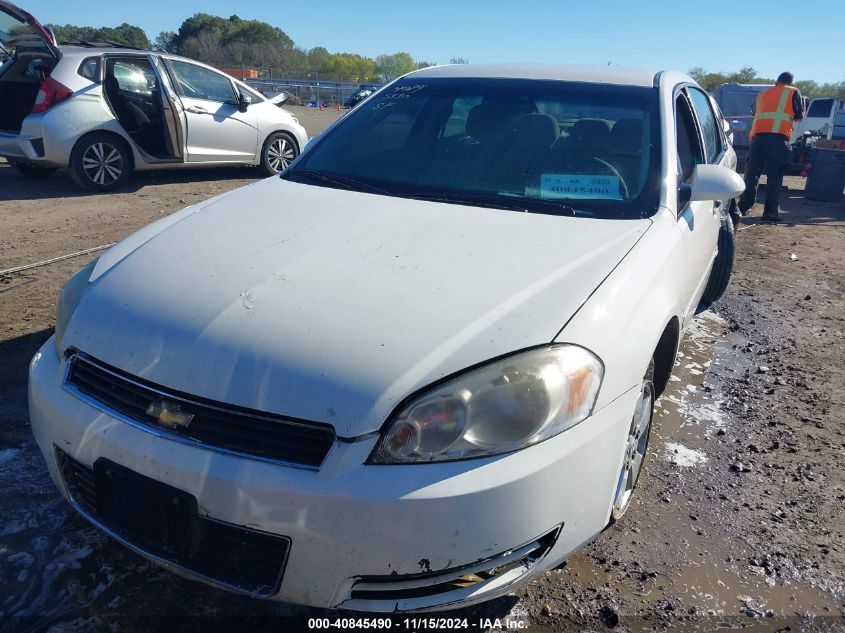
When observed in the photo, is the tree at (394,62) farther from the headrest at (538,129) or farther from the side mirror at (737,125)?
the headrest at (538,129)

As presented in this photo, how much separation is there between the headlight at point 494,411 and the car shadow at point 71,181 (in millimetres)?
7543

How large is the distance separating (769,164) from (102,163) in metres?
8.53

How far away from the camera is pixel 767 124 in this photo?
29.6ft

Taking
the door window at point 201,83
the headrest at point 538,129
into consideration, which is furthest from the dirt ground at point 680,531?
the door window at point 201,83

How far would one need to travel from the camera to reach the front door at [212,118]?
8.38 m

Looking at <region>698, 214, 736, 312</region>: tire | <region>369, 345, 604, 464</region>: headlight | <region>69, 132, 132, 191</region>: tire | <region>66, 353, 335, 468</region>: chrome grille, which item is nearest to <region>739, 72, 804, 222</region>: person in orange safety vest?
<region>698, 214, 736, 312</region>: tire

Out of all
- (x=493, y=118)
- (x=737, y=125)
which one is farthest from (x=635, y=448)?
(x=737, y=125)

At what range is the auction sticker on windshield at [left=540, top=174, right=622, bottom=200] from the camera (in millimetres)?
2711

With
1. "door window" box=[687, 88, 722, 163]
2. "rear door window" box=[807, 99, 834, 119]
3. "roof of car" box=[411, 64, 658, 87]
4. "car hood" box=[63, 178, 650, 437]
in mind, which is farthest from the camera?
"rear door window" box=[807, 99, 834, 119]

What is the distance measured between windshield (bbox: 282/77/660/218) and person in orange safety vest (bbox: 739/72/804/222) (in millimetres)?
6823

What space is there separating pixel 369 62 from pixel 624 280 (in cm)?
10551

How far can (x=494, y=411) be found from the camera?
5.71 feet

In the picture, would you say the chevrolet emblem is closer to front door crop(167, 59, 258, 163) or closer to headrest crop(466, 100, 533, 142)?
headrest crop(466, 100, 533, 142)

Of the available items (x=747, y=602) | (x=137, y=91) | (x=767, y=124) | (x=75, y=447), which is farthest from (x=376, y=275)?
(x=767, y=124)
